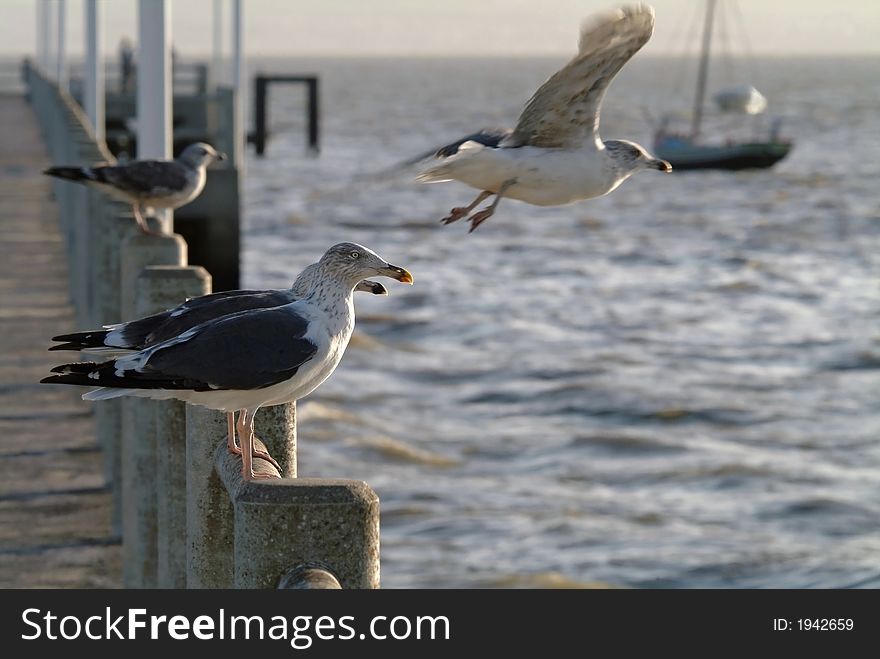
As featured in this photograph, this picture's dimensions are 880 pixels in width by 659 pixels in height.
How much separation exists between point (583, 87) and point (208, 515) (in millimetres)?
1728

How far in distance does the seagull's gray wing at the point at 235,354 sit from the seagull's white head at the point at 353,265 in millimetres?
178

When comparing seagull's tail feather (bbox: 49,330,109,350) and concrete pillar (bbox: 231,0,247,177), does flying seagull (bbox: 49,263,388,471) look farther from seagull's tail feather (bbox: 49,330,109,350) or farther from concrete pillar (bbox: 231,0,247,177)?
concrete pillar (bbox: 231,0,247,177)

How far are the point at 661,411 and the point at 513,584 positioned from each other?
936cm

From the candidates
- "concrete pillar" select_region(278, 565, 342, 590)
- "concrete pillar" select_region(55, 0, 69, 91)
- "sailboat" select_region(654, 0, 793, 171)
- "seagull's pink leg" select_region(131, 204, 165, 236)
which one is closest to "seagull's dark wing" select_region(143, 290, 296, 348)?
"concrete pillar" select_region(278, 565, 342, 590)

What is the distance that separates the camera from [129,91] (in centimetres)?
4184

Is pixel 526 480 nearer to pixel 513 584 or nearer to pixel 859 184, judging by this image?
pixel 513 584

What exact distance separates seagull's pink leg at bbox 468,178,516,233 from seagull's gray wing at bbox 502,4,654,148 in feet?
1.33

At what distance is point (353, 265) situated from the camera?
4555 mm

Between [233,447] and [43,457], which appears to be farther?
[43,457]

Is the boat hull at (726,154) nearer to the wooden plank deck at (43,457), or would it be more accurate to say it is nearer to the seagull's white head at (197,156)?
the wooden plank deck at (43,457)

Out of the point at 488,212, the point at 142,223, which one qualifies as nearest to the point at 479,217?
the point at 488,212

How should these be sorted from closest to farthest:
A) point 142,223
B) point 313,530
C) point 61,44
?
point 313,530, point 142,223, point 61,44

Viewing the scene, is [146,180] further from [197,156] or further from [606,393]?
[606,393]

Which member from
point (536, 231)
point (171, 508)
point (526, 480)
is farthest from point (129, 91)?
point (171, 508)
